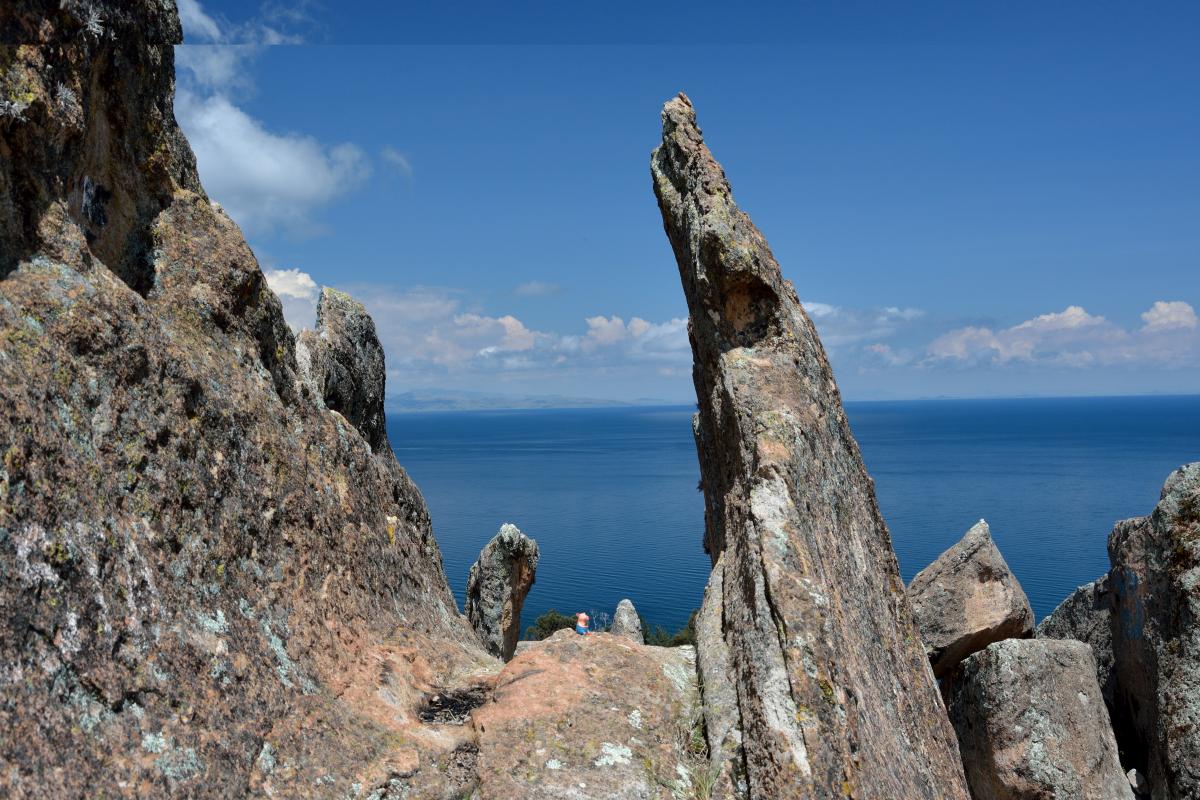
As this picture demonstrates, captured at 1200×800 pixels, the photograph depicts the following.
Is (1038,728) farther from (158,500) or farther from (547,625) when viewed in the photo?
(547,625)

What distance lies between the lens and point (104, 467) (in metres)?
6.27

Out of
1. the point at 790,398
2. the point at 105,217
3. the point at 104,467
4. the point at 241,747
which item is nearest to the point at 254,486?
the point at 104,467

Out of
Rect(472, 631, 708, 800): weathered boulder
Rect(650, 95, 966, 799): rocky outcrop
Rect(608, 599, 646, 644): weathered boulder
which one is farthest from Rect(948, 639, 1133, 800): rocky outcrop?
Rect(608, 599, 646, 644): weathered boulder

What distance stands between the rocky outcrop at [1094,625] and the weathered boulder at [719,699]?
30.2 feet

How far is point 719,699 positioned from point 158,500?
17.3 feet

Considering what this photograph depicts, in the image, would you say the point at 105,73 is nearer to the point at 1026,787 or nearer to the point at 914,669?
the point at 914,669

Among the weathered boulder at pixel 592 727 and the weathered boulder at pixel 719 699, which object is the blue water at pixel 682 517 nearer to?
the weathered boulder at pixel 719 699

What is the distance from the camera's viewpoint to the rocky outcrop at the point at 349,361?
1625 centimetres

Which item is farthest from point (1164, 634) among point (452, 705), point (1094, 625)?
point (452, 705)

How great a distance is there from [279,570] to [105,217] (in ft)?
13.5

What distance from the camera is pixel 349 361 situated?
1745 centimetres

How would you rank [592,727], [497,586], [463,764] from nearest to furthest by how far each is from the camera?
1. [463,764]
2. [592,727]
3. [497,586]

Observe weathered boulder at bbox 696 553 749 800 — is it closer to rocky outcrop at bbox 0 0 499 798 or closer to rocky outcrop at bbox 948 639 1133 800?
rocky outcrop at bbox 0 0 499 798

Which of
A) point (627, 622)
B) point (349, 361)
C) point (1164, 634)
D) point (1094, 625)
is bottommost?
point (627, 622)
